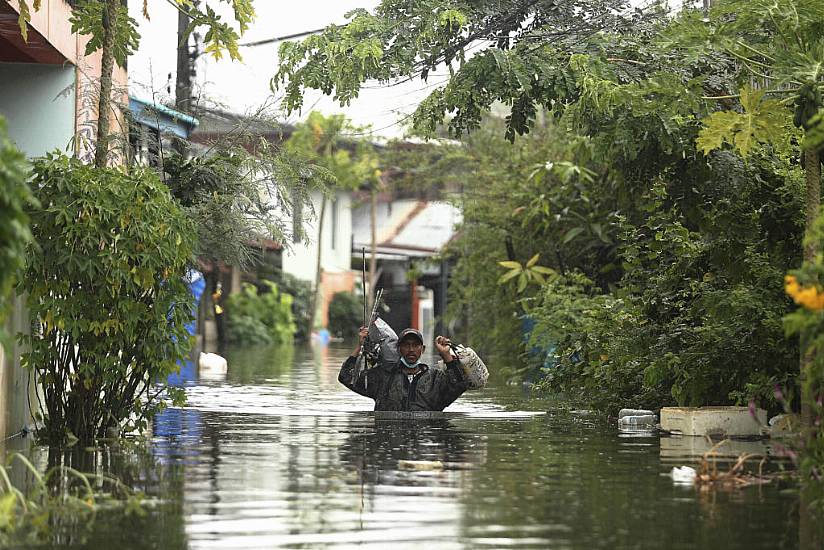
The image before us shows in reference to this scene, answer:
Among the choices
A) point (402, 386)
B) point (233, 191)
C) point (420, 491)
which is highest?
point (233, 191)

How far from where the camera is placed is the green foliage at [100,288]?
1280cm

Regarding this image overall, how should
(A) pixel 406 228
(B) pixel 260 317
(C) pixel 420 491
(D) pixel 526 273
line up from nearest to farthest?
(C) pixel 420 491 < (D) pixel 526 273 < (B) pixel 260 317 < (A) pixel 406 228

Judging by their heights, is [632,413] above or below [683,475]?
above

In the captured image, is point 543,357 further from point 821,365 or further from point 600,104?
point 821,365

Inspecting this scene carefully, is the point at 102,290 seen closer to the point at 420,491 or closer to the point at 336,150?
the point at 420,491

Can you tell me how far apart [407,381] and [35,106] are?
6.28m

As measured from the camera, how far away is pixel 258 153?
56.9ft

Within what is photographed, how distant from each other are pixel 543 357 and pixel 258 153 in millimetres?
10573

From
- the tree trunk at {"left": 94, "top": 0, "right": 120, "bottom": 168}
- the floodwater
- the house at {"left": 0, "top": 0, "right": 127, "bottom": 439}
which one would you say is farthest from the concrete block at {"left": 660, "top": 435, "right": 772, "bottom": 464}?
the house at {"left": 0, "top": 0, "right": 127, "bottom": 439}

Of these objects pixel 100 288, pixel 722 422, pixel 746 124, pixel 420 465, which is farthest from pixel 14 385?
pixel 746 124

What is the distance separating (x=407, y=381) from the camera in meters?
17.6

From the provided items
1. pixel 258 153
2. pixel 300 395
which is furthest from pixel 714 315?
pixel 300 395

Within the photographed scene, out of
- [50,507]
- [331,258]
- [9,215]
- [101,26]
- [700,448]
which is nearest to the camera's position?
[9,215]

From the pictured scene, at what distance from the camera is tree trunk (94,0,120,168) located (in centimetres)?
1410
